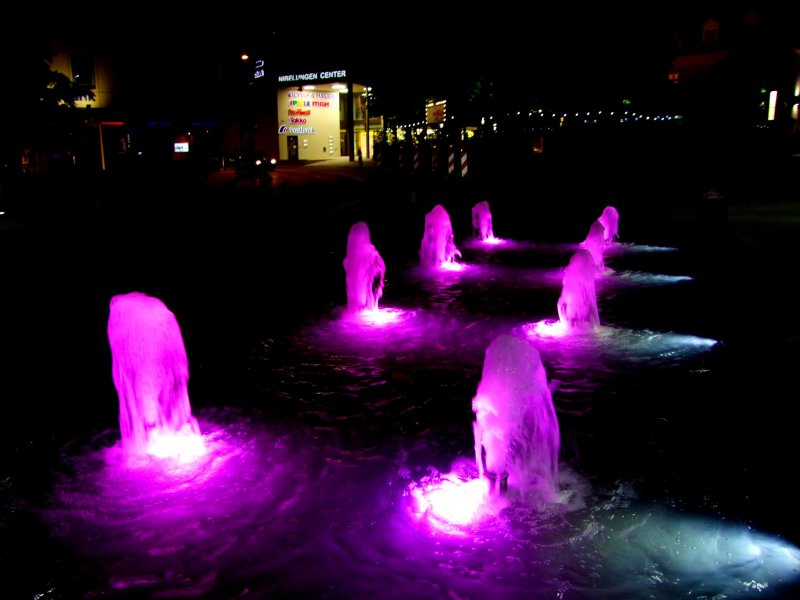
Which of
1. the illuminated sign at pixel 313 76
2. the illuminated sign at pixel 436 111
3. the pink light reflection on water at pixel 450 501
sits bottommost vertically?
the pink light reflection on water at pixel 450 501

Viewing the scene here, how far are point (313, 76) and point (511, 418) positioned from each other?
6101cm

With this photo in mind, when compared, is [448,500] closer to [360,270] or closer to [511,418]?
[511,418]

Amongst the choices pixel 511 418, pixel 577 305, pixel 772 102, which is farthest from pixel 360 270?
pixel 772 102

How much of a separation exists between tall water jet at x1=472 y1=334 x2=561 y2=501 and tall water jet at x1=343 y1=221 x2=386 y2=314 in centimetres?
550

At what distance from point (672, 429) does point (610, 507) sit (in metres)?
1.66

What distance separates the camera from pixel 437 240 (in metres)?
14.8

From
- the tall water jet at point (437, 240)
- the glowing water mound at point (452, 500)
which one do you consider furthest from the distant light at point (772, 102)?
the glowing water mound at point (452, 500)

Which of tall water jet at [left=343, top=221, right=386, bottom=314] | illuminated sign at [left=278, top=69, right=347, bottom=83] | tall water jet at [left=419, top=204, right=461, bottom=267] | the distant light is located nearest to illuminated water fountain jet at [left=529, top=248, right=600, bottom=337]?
tall water jet at [left=343, top=221, right=386, bottom=314]

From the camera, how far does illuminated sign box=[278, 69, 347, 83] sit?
60531mm

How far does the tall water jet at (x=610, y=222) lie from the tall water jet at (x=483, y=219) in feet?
9.50

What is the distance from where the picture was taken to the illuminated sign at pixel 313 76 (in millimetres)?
60531

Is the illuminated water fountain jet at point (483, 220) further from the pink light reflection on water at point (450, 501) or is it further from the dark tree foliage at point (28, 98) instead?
the dark tree foliage at point (28, 98)

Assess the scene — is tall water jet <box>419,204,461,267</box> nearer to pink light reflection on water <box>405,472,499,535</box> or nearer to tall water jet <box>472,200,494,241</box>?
tall water jet <box>472,200,494,241</box>

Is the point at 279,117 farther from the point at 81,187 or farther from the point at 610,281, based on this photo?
the point at 610,281
